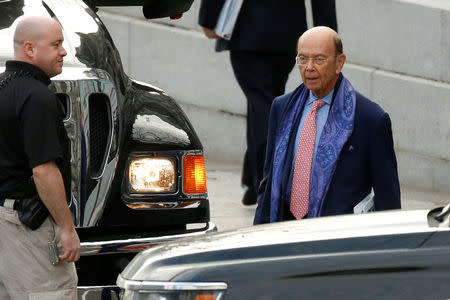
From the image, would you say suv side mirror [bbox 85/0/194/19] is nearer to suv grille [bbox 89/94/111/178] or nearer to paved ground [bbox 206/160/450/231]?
suv grille [bbox 89/94/111/178]

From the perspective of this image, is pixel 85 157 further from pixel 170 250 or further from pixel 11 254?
pixel 170 250

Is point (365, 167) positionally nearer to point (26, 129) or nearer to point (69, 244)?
point (69, 244)

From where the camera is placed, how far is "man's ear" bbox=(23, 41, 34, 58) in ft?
16.6

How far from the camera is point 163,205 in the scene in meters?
5.77

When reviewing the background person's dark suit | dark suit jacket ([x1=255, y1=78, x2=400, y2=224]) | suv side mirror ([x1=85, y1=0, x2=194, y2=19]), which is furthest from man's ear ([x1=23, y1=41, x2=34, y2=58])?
the background person's dark suit

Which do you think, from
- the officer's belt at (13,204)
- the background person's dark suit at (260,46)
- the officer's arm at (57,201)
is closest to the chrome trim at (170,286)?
the officer's arm at (57,201)

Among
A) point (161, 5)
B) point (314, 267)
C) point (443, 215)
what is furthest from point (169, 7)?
point (314, 267)

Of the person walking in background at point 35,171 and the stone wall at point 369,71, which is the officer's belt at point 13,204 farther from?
the stone wall at point 369,71

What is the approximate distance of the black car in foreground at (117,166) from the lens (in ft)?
18.0

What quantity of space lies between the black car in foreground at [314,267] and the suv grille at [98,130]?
5.95 ft

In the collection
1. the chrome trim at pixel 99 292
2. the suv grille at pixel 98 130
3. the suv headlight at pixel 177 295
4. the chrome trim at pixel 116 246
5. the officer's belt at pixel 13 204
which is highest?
the suv headlight at pixel 177 295

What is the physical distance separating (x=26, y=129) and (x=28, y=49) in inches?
14.5

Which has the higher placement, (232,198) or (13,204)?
(13,204)

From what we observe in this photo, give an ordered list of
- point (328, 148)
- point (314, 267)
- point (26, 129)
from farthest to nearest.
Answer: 1. point (328, 148)
2. point (26, 129)
3. point (314, 267)
